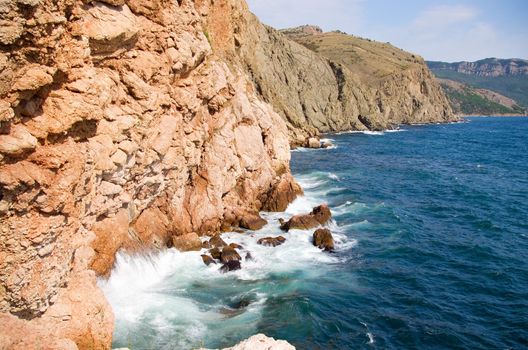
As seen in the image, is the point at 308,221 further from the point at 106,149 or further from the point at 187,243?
the point at 106,149

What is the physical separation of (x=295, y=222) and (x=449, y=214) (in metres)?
16.8

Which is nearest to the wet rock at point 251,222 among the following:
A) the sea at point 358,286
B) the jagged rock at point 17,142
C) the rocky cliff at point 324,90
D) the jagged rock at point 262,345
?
the sea at point 358,286

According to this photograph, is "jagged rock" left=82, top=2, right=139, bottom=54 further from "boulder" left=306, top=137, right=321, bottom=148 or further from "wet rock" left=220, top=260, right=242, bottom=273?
"boulder" left=306, top=137, right=321, bottom=148

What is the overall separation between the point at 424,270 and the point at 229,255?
13182 mm

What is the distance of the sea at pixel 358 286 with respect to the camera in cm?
2120

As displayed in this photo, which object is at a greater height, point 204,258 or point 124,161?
point 124,161

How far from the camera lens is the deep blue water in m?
21.9

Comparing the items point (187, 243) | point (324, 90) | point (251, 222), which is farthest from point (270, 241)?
point (324, 90)

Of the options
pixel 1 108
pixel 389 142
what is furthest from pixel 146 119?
pixel 389 142

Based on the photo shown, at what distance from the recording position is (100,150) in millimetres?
20609

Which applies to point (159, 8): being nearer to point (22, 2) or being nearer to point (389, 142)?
point (22, 2)

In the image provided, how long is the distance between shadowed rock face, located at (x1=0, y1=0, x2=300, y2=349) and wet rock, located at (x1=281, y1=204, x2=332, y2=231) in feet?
10.0

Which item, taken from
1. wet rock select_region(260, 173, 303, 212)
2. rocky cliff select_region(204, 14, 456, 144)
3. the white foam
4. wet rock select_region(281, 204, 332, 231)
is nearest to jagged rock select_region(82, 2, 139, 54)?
the white foam

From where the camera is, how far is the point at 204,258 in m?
28.8
